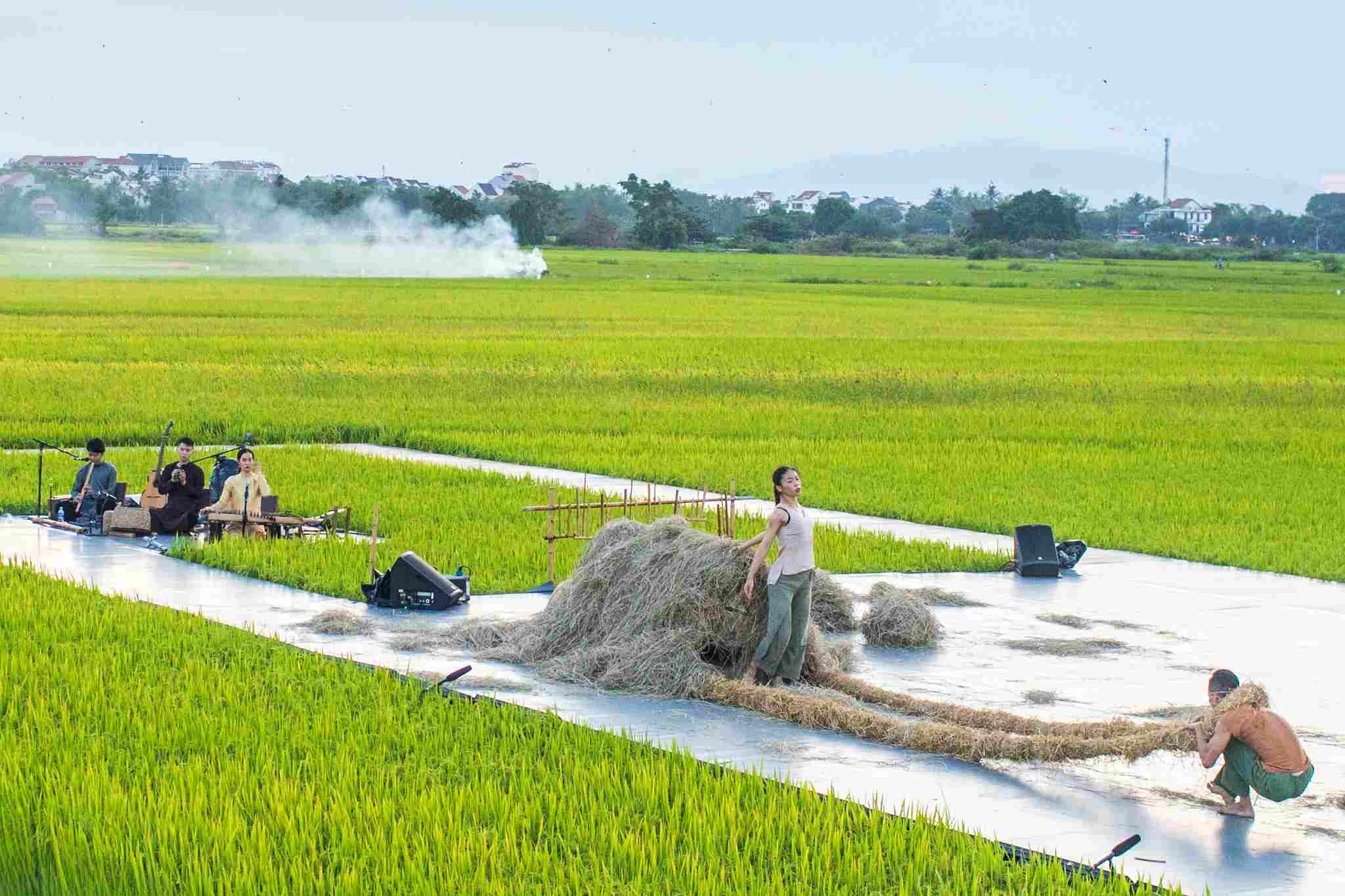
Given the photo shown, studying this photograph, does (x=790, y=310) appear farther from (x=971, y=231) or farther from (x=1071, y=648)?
(x=971, y=231)

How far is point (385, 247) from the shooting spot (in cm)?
14138

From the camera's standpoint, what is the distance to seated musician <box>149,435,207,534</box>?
2014 centimetres

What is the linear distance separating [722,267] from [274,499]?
113 meters

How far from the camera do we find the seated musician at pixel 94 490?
67.6 ft

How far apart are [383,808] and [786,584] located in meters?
3.85

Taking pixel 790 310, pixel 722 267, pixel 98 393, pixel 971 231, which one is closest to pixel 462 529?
pixel 98 393

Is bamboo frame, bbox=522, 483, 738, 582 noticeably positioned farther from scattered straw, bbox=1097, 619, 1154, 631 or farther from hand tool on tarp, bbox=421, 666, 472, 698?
scattered straw, bbox=1097, 619, 1154, 631

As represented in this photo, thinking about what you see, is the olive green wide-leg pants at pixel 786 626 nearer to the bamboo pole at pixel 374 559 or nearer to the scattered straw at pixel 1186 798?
the scattered straw at pixel 1186 798

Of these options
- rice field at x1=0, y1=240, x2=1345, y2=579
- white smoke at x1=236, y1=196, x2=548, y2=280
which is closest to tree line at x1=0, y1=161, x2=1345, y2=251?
white smoke at x1=236, y1=196, x2=548, y2=280

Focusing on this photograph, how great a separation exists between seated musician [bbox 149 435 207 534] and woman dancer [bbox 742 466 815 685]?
920 centimetres

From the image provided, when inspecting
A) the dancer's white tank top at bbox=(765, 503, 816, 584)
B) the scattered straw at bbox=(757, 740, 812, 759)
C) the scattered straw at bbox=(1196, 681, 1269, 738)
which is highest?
the dancer's white tank top at bbox=(765, 503, 816, 584)

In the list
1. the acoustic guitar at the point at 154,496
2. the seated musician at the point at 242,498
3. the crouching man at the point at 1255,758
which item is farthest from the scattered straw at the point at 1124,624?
the acoustic guitar at the point at 154,496

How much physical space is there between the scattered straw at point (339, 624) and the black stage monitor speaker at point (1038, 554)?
6.58 m

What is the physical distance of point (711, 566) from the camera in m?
13.4
